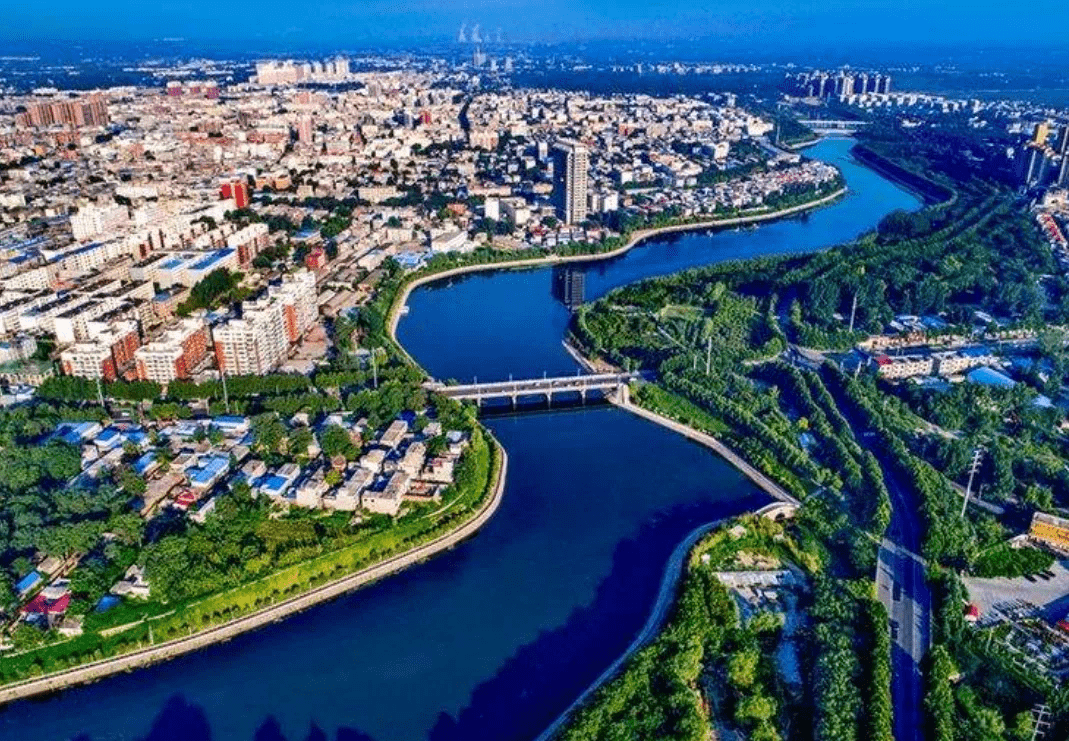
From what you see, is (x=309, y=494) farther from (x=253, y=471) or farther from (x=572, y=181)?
(x=572, y=181)

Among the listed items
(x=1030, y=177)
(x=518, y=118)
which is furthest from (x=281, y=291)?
(x=518, y=118)

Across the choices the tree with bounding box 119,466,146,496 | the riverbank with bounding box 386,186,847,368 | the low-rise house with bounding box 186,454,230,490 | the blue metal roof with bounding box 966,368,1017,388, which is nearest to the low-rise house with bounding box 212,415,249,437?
the low-rise house with bounding box 186,454,230,490

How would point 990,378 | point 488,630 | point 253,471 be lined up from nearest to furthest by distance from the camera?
point 488,630 → point 253,471 → point 990,378

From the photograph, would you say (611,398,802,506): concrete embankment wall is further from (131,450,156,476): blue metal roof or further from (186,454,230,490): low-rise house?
(131,450,156,476): blue metal roof

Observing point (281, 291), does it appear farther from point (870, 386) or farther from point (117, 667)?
point (870, 386)

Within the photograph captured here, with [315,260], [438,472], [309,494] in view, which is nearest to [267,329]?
[309,494]

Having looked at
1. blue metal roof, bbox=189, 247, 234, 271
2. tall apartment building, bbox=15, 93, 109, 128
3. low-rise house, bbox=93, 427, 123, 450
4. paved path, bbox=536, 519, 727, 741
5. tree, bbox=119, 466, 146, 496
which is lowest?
paved path, bbox=536, 519, 727, 741
